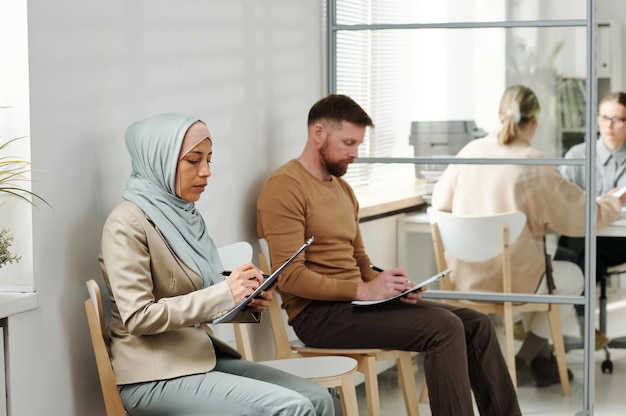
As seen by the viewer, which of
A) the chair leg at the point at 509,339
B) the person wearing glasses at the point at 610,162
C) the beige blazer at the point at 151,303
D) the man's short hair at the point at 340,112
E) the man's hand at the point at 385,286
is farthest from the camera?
the person wearing glasses at the point at 610,162

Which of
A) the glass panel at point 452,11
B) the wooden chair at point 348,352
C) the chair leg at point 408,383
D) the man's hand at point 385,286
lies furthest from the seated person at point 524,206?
the man's hand at point 385,286

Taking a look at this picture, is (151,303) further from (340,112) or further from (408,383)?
(408,383)

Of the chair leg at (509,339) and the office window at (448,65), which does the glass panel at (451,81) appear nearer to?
the office window at (448,65)

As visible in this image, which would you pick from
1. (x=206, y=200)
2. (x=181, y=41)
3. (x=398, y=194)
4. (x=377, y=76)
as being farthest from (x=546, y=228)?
(x=181, y=41)

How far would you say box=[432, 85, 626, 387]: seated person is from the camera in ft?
12.6

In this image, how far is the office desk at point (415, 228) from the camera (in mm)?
4020

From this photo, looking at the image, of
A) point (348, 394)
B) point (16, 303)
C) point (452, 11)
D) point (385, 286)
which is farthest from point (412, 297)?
point (16, 303)

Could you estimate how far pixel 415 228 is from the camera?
4.03 meters

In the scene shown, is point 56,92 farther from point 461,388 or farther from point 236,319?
point 461,388

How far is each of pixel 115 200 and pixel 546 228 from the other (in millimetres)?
1967

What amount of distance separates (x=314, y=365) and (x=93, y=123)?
41.3 inches

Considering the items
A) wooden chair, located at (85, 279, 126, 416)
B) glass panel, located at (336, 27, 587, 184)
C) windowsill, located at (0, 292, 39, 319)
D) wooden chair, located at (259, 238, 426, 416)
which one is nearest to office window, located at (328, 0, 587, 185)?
glass panel, located at (336, 27, 587, 184)

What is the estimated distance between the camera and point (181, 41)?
2.91 meters

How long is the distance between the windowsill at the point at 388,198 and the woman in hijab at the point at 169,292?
65.5 inches
